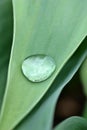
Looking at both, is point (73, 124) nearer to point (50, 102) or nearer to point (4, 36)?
point (50, 102)

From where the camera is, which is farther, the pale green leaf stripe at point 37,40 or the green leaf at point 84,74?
the green leaf at point 84,74

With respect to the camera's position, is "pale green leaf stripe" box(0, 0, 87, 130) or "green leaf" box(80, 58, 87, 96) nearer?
"pale green leaf stripe" box(0, 0, 87, 130)

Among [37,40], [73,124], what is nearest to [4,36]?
[37,40]

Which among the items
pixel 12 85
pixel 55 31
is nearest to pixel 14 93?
pixel 12 85

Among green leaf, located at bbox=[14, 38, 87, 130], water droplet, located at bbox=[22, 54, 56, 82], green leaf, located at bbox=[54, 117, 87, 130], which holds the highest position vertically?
water droplet, located at bbox=[22, 54, 56, 82]

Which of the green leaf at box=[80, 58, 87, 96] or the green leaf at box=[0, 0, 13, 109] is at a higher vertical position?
the green leaf at box=[0, 0, 13, 109]
